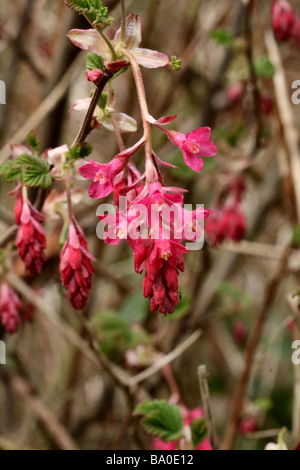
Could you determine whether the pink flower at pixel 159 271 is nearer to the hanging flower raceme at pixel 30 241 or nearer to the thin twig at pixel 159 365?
the hanging flower raceme at pixel 30 241

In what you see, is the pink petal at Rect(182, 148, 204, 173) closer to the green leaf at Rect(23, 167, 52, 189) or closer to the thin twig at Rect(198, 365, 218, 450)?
the green leaf at Rect(23, 167, 52, 189)

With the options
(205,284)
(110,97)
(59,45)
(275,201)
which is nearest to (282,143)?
(275,201)

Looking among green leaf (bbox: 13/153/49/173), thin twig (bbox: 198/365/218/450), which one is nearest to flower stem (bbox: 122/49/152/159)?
green leaf (bbox: 13/153/49/173)

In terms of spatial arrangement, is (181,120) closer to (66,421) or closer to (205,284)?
(205,284)

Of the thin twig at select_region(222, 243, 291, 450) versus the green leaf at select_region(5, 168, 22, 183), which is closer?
the green leaf at select_region(5, 168, 22, 183)

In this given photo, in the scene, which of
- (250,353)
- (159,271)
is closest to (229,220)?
(250,353)

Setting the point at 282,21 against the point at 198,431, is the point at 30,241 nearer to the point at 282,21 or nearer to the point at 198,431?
the point at 198,431

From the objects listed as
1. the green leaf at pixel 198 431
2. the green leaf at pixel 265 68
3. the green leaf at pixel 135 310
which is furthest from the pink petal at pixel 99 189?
the green leaf at pixel 135 310
